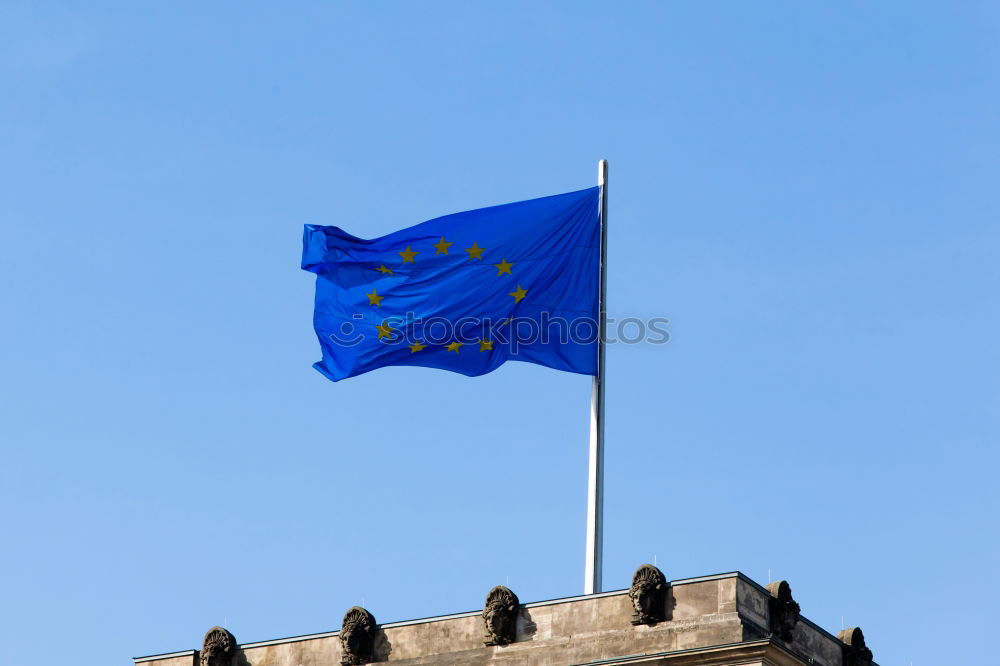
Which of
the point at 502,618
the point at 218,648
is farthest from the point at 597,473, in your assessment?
the point at 218,648

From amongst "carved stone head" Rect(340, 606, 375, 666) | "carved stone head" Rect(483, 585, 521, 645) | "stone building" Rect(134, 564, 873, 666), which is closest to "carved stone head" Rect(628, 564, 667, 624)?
"stone building" Rect(134, 564, 873, 666)

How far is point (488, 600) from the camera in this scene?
6506 centimetres

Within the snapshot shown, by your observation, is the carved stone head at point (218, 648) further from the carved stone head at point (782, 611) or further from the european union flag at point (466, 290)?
the carved stone head at point (782, 611)

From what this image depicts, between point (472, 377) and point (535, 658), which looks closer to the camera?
point (535, 658)

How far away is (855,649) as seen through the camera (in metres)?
65.9

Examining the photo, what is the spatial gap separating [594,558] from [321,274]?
11.0 metres

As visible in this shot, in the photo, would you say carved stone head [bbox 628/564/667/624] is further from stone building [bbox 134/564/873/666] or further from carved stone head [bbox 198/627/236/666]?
carved stone head [bbox 198/627/236/666]

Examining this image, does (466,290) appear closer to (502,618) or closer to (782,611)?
(502,618)

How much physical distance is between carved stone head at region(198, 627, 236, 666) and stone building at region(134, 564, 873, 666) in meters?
1.02

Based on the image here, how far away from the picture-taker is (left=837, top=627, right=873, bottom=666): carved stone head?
216ft

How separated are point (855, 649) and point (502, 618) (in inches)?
342

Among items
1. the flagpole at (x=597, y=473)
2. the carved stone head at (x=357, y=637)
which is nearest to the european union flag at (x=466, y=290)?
the flagpole at (x=597, y=473)

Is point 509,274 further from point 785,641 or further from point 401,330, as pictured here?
point 785,641

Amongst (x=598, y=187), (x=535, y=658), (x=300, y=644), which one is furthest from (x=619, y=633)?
(x=598, y=187)
